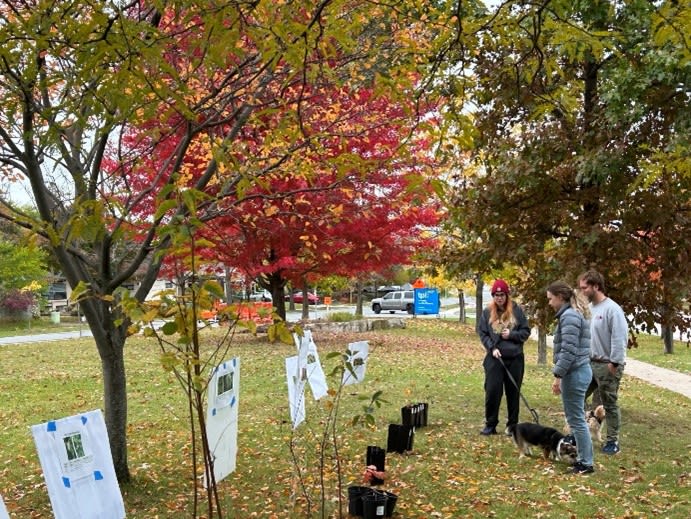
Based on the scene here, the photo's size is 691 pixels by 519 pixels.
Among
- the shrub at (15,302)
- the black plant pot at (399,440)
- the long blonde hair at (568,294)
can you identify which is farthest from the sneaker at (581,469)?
the shrub at (15,302)

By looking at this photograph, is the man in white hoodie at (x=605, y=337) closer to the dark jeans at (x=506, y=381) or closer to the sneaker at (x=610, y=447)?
the sneaker at (x=610, y=447)

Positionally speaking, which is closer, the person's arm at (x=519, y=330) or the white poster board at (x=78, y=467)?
the white poster board at (x=78, y=467)

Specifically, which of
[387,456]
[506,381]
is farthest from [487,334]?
[387,456]

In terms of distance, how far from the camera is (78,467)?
3455 millimetres

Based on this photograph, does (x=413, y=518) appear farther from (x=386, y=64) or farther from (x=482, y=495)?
(x=386, y=64)

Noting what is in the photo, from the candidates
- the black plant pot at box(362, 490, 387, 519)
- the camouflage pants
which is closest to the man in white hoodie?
the camouflage pants

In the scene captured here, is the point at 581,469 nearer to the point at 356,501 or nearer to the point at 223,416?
the point at 356,501

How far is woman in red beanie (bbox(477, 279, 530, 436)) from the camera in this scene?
21.5 feet

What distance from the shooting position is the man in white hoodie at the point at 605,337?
5.67 m

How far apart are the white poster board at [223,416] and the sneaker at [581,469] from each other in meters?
2.78

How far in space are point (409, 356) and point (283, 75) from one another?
10.3 meters

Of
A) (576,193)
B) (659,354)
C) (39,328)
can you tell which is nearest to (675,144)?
(576,193)

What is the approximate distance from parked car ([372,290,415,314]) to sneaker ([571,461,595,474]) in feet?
124

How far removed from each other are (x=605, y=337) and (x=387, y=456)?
7.30ft
